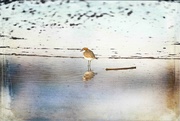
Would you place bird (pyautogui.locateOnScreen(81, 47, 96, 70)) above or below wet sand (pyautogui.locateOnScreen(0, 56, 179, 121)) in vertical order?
above

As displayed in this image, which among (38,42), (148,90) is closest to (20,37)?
(38,42)

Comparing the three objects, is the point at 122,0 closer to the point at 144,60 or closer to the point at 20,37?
the point at 144,60

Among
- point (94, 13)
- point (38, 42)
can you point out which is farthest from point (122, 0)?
point (38, 42)

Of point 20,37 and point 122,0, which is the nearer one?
point 122,0

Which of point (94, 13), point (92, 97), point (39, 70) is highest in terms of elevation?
point (94, 13)

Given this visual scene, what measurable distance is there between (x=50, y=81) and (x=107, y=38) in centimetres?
30

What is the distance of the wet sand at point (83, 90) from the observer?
158cm

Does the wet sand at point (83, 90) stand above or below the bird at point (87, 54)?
below

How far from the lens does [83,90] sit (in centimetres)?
159

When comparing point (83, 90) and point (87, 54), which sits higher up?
point (87, 54)

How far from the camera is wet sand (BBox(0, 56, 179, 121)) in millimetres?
1581

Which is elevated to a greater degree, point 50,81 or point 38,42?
point 38,42

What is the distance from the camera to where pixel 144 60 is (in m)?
1.57

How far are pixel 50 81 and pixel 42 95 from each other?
0.07m
